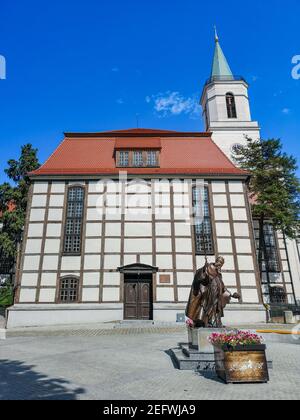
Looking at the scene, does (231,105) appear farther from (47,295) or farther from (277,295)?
(47,295)

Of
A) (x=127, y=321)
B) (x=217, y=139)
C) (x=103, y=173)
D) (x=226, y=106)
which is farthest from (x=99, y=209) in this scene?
(x=226, y=106)

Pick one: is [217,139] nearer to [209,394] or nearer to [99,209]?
[99,209]

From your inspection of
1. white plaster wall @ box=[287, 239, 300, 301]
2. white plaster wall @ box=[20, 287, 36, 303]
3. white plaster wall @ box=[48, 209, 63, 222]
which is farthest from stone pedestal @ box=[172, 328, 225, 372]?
white plaster wall @ box=[287, 239, 300, 301]

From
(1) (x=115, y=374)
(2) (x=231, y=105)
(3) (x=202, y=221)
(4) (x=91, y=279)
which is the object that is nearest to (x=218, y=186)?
(3) (x=202, y=221)

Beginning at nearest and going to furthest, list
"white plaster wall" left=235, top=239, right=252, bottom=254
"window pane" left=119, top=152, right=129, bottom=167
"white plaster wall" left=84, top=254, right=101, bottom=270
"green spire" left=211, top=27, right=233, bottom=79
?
"white plaster wall" left=84, top=254, right=101, bottom=270 → "white plaster wall" left=235, top=239, right=252, bottom=254 → "window pane" left=119, top=152, right=129, bottom=167 → "green spire" left=211, top=27, right=233, bottom=79

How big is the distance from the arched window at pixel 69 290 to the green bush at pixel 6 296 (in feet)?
24.3

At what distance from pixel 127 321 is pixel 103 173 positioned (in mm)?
9987

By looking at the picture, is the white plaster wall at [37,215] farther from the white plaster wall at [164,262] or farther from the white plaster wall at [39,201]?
the white plaster wall at [164,262]

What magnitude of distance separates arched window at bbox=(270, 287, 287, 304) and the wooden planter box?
66.0 ft

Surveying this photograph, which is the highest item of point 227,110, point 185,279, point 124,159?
point 227,110

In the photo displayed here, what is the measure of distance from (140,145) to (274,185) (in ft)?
37.8

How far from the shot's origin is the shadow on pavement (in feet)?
18.1

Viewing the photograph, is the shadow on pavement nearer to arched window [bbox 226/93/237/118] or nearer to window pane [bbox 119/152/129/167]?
window pane [bbox 119/152/129/167]

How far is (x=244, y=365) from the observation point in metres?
6.36
